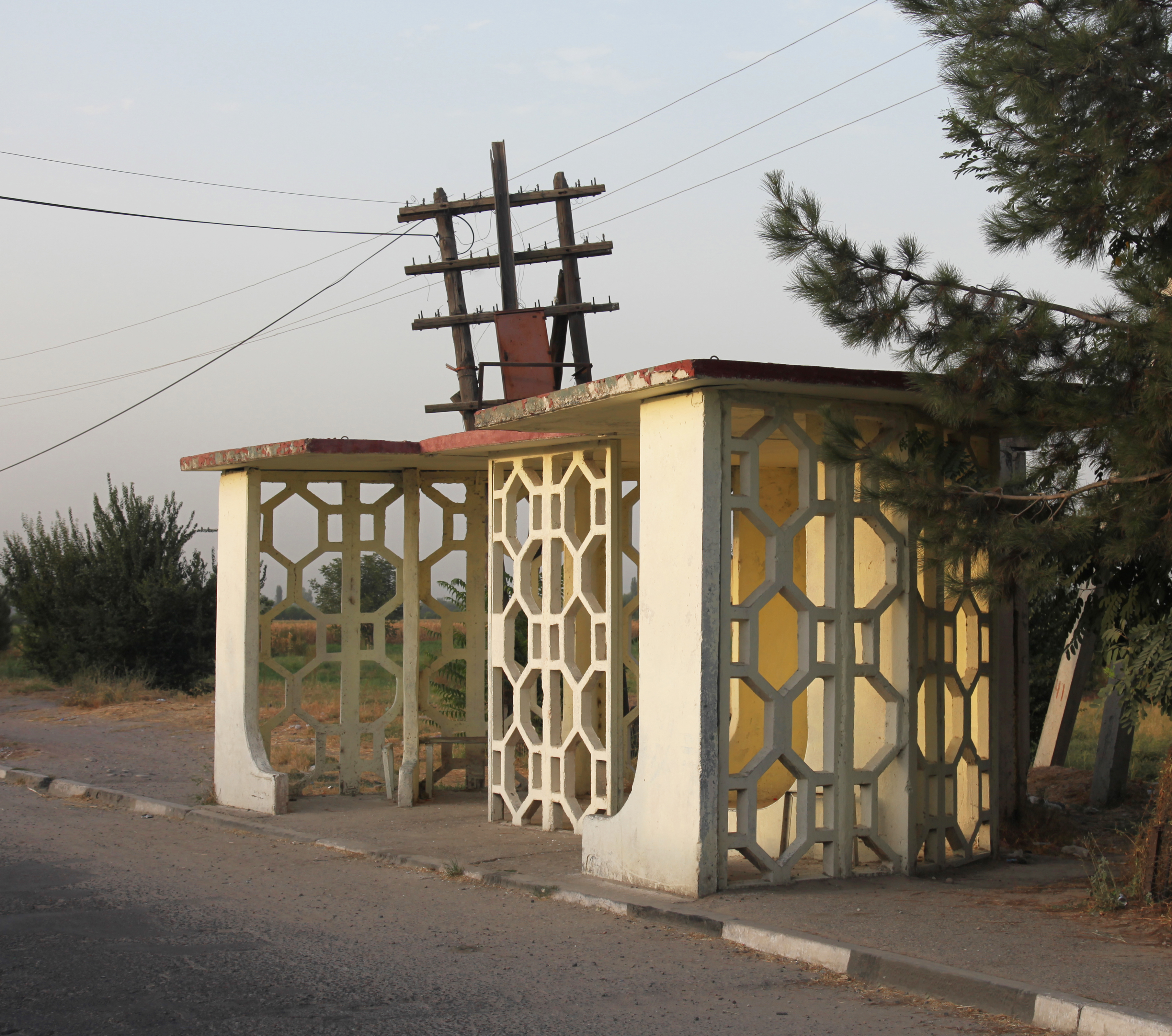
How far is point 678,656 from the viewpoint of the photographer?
734 centimetres

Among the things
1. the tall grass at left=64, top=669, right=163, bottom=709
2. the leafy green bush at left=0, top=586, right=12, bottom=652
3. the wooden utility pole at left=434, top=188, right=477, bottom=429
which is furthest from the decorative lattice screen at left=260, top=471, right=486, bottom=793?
the leafy green bush at left=0, top=586, right=12, bottom=652

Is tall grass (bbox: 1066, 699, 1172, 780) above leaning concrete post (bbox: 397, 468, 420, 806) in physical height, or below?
below

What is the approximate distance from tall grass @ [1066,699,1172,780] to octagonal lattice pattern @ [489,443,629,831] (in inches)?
189

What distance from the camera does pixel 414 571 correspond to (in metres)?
12.0

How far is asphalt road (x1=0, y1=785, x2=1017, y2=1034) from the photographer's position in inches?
199

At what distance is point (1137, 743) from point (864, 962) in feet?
44.5

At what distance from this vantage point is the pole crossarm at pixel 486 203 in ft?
59.9

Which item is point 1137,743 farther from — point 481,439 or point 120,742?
point 120,742

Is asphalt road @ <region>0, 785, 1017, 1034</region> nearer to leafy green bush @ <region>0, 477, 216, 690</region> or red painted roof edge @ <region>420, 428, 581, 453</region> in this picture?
red painted roof edge @ <region>420, 428, 581, 453</region>

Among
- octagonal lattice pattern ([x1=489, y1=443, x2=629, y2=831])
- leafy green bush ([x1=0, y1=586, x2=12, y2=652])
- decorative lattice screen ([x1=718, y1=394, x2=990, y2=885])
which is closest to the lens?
decorative lattice screen ([x1=718, y1=394, x2=990, y2=885])

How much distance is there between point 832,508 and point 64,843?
6.29 metres

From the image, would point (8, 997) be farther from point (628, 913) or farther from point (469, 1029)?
point (628, 913)

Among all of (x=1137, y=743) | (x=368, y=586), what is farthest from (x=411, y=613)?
(x=368, y=586)

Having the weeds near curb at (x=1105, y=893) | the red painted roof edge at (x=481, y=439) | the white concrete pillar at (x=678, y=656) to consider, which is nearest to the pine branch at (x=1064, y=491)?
the white concrete pillar at (x=678, y=656)
